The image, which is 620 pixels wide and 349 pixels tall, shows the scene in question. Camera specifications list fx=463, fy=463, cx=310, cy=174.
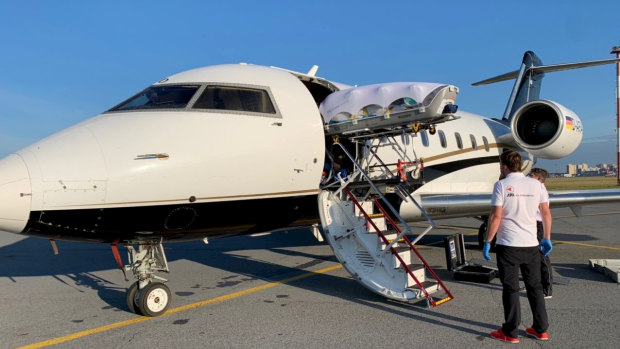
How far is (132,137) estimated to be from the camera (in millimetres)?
4992

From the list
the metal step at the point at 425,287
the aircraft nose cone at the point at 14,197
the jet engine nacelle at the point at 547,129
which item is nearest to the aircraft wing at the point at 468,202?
the jet engine nacelle at the point at 547,129

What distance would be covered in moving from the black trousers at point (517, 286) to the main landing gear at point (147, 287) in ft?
12.5

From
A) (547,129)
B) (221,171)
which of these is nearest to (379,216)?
(221,171)

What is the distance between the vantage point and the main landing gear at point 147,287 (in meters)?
5.45

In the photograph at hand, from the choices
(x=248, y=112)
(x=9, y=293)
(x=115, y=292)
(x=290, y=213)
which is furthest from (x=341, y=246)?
(x=9, y=293)

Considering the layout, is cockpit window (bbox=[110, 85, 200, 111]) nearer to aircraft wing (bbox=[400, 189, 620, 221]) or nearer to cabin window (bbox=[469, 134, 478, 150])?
aircraft wing (bbox=[400, 189, 620, 221])

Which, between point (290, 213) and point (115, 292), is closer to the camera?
point (290, 213)

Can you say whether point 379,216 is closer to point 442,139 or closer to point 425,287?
point 425,287

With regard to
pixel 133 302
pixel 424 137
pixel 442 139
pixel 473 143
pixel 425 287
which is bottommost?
pixel 425 287

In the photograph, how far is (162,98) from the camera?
224 inches

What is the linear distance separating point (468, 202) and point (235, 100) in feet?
15.4

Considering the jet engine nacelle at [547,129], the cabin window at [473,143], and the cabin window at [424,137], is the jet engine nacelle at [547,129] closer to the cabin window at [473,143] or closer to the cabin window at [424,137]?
the cabin window at [473,143]

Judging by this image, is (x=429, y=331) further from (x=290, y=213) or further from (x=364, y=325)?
(x=290, y=213)

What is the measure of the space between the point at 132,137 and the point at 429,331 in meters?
3.71
